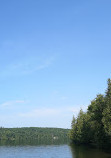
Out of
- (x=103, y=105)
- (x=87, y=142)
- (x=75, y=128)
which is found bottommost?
(x=87, y=142)

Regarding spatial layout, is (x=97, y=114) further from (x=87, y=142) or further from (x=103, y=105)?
(x=87, y=142)

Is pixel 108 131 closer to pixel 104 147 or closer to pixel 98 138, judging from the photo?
pixel 98 138

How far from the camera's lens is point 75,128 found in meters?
94.9

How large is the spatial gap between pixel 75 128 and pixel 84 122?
1103 centimetres

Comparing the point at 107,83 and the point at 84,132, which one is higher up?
the point at 107,83

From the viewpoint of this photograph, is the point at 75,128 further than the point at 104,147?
Yes

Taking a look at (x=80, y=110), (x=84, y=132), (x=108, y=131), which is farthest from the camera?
(x=80, y=110)

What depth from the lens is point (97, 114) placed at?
181ft

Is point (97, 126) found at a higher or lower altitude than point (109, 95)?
lower

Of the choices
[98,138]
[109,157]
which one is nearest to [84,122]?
[98,138]

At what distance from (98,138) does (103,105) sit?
37.9 feet

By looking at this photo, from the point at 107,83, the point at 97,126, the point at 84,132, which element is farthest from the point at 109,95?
the point at 84,132

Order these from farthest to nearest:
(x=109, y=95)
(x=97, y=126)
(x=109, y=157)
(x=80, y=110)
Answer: (x=80, y=110), (x=97, y=126), (x=109, y=95), (x=109, y=157)

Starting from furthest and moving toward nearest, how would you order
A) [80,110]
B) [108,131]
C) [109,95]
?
[80,110]
[109,95]
[108,131]
